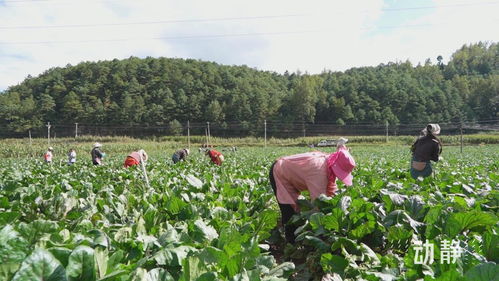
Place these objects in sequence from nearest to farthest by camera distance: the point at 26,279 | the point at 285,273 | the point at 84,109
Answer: the point at 26,279
the point at 285,273
the point at 84,109

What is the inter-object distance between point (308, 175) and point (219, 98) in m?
87.6

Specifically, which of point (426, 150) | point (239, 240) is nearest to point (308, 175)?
point (239, 240)

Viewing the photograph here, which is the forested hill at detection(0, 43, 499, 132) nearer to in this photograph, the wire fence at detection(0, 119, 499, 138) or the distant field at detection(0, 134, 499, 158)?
the wire fence at detection(0, 119, 499, 138)

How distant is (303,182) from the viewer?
406 cm

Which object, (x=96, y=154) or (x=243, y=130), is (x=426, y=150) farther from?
(x=243, y=130)

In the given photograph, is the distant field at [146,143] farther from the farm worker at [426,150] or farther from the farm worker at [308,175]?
the farm worker at [308,175]

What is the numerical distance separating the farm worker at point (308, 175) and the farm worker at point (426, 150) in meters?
3.57

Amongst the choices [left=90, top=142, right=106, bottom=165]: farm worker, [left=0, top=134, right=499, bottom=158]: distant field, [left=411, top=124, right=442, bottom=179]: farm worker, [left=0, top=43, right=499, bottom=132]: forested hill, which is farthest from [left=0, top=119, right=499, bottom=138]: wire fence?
[left=411, top=124, right=442, bottom=179]: farm worker

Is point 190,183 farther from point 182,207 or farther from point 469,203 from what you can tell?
point 469,203

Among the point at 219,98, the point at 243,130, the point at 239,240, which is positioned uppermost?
the point at 219,98

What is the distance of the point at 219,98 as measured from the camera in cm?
9031

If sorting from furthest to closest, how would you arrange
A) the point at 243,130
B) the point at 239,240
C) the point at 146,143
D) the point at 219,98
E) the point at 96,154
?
the point at 219,98 < the point at 243,130 < the point at 146,143 < the point at 96,154 < the point at 239,240

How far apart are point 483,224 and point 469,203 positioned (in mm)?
903

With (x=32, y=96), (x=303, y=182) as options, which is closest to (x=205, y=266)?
(x=303, y=182)
